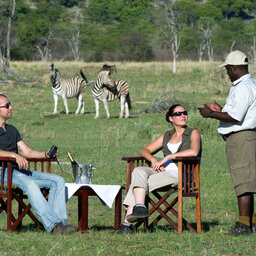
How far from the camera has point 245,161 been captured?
705cm

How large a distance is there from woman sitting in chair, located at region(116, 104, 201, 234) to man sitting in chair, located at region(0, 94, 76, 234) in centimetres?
61

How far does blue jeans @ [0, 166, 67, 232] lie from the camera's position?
274 inches

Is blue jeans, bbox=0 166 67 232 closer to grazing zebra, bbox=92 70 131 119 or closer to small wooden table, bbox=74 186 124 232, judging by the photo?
small wooden table, bbox=74 186 124 232

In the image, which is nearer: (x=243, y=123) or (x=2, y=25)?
(x=243, y=123)

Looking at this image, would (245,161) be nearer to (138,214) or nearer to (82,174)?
(138,214)

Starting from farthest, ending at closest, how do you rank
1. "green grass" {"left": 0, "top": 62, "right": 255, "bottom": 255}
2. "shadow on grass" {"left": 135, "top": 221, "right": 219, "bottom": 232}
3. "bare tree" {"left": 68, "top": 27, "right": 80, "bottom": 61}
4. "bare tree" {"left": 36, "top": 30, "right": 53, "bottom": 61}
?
"bare tree" {"left": 68, "top": 27, "right": 80, "bottom": 61} < "bare tree" {"left": 36, "top": 30, "right": 53, "bottom": 61} < "shadow on grass" {"left": 135, "top": 221, "right": 219, "bottom": 232} < "green grass" {"left": 0, "top": 62, "right": 255, "bottom": 255}

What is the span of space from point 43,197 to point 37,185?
0.15 metres

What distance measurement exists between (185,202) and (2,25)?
48.1 metres

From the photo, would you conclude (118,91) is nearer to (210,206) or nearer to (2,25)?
(210,206)

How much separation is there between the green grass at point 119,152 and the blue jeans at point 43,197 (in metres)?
0.18

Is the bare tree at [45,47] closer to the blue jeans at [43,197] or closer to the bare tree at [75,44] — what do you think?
the bare tree at [75,44]

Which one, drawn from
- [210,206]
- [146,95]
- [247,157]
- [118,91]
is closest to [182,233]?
[247,157]

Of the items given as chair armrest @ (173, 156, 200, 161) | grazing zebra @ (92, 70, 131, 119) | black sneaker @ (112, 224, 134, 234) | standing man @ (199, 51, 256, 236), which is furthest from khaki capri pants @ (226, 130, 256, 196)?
grazing zebra @ (92, 70, 131, 119)

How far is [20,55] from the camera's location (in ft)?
206
